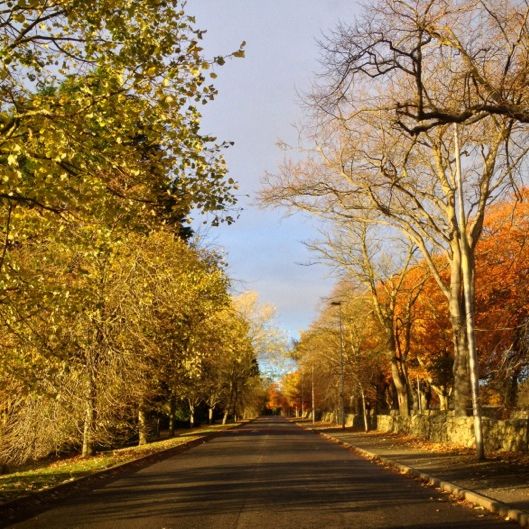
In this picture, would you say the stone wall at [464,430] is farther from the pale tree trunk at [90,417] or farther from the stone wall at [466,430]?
the pale tree trunk at [90,417]

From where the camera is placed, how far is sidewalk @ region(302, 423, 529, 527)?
9602mm

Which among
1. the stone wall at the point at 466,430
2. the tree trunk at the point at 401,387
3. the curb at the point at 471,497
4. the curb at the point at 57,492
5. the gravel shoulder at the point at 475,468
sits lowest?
the curb at the point at 57,492

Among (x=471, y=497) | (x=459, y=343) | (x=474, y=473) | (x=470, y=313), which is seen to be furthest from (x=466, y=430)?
(x=471, y=497)

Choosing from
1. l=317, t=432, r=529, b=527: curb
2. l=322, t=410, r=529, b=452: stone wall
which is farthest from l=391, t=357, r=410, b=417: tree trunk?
l=317, t=432, r=529, b=527: curb

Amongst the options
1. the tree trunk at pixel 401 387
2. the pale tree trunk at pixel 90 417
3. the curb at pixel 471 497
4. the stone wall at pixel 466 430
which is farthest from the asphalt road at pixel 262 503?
the tree trunk at pixel 401 387

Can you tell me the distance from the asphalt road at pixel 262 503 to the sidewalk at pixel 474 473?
0.38m

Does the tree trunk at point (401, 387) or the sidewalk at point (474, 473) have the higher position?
the tree trunk at point (401, 387)

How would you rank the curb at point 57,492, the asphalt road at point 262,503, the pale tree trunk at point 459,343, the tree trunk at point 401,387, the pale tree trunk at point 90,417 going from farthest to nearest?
the tree trunk at point 401,387
the pale tree trunk at point 459,343
the pale tree trunk at point 90,417
the curb at point 57,492
the asphalt road at point 262,503

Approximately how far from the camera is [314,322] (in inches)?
2298

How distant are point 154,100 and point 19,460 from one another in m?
13.9

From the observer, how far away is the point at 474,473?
44.9 feet

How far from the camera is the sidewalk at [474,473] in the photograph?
9.60 metres

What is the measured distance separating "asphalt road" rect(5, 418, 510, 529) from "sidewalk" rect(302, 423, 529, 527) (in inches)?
14.9

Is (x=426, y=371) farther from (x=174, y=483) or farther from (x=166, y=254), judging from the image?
(x=174, y=483)
